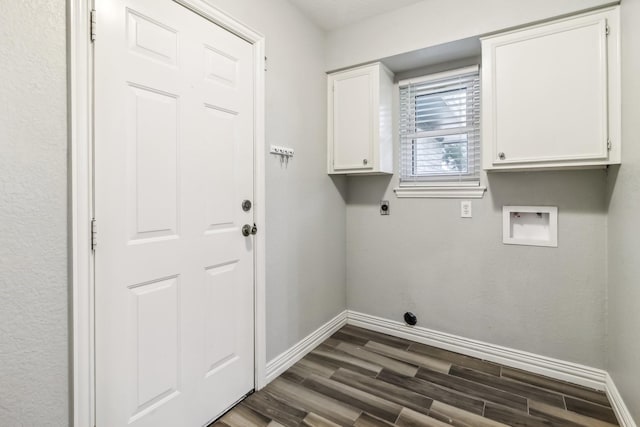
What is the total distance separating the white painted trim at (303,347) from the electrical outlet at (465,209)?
1346mm

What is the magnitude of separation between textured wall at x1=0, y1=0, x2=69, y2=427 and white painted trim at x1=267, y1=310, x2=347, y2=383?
46.0 inches

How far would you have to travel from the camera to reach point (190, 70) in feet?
5.16

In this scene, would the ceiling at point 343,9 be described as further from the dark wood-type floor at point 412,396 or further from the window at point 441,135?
the dark wood-type floor at point 412,396

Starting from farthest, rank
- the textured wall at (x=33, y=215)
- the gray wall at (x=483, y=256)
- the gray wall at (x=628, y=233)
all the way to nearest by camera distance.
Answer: the gray wall at (x=483, y=256)
the gray wall at (x=628, y=233)
the textured wall at (x=33, y=215)

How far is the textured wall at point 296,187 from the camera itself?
2.10 metres

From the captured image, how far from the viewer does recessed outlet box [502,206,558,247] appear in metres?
2.12

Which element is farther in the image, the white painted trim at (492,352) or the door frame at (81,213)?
the white painted trim at (492,352)

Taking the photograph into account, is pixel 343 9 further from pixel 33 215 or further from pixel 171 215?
pixel 33 215

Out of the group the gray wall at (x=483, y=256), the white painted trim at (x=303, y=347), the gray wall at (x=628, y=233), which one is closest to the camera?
the gray wall at (x=628, y=233)

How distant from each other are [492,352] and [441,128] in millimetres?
1710

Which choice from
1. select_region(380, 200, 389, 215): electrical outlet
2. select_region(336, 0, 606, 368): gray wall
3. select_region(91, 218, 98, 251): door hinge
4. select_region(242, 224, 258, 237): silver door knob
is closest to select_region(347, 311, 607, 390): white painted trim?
select_region(336, 0, 606, 368): gray wall

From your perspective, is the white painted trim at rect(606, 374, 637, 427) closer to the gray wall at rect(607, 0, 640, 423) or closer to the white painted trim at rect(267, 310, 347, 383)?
the gray wall at rect(607, 0, 640, 423)

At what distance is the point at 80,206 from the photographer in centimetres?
118

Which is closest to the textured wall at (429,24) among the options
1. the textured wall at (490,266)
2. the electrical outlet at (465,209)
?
the textured wall at (490,266)
